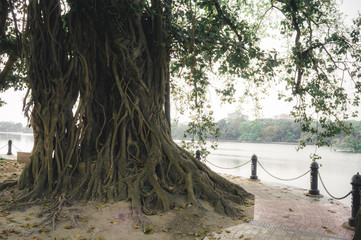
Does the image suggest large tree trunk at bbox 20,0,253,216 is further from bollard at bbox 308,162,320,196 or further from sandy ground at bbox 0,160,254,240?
bollard at bbox 308,162,320,196

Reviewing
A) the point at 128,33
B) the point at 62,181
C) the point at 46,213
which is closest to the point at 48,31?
the point at 128,33

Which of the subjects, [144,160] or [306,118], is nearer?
[144,160]

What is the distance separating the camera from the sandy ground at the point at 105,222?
4.48 meters

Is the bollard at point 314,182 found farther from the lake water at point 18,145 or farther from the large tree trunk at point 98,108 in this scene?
the lake water at point 18,145

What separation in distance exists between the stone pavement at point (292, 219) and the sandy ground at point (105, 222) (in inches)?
13.6

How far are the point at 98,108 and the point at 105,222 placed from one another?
2943 millimetres

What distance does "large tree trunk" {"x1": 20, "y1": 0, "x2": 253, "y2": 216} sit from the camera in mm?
6234

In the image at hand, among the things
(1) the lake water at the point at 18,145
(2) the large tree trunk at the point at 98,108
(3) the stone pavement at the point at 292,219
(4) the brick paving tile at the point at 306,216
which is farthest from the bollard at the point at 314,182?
(1) the lake water at the point at 18,145

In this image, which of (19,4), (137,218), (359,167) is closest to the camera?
(137,218)

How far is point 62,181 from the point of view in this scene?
619 cm

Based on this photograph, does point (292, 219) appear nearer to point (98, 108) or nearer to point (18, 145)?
point (98, 108)

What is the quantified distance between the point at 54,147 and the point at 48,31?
8.86 feet

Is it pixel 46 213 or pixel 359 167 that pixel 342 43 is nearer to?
pixel 46 213

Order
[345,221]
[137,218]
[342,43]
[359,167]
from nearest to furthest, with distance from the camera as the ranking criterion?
[137,218], [345,221], [342,43], [359,167]
